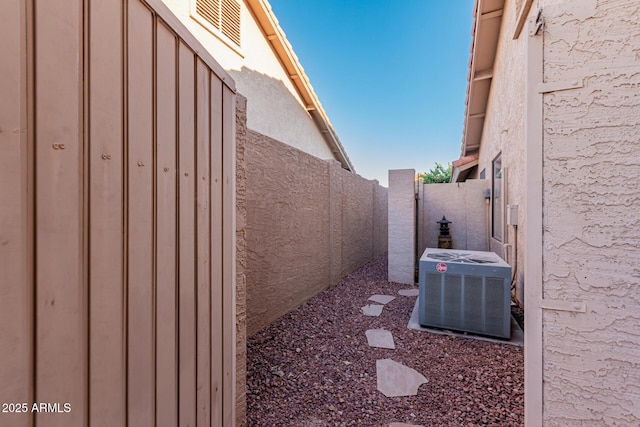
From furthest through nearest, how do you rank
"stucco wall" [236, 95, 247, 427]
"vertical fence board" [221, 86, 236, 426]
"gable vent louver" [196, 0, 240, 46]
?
"gable vent louver" [196, 0, 240, 46], "stucco wall" [236, 95, 247, 427], "vertical fence board" [221, 86, 236, 426]

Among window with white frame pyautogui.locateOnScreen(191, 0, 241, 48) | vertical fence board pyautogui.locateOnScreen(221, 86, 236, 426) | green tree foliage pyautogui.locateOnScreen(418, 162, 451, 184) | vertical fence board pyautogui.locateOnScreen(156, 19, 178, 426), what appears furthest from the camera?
green tree foliage pyautogui.locateOnScreen(418, 162, 451, 184)

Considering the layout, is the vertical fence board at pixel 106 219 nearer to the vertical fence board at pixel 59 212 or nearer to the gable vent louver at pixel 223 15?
the vertical fence board at pixel 59 212

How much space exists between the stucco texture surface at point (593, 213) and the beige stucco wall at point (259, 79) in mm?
5399

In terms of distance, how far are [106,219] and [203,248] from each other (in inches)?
21.8

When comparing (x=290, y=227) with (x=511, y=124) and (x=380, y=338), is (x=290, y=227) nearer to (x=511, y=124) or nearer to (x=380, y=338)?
(x=380, y=338)

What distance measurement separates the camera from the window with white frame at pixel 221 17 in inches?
198

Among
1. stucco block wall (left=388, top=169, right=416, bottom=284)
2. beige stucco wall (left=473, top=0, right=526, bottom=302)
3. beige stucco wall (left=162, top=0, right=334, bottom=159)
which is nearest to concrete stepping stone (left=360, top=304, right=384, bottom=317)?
stucco block wall (left=388, top=169, right=416, bottom=284)

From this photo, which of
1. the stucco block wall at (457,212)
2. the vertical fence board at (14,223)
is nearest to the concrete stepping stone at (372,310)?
the stucco block wall at (457,212)

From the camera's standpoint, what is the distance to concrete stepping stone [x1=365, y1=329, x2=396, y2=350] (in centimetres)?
319

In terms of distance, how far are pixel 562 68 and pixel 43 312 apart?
2.25m

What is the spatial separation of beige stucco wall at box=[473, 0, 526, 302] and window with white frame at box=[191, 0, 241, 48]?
4979 mm

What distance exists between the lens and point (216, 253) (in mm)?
1510

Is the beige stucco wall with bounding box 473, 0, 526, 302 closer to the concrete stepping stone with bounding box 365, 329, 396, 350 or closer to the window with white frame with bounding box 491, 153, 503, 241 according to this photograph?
the window with white frame with bounding box 491, 153, 503, 241

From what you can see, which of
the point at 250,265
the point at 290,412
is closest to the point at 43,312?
the point at 290,412
